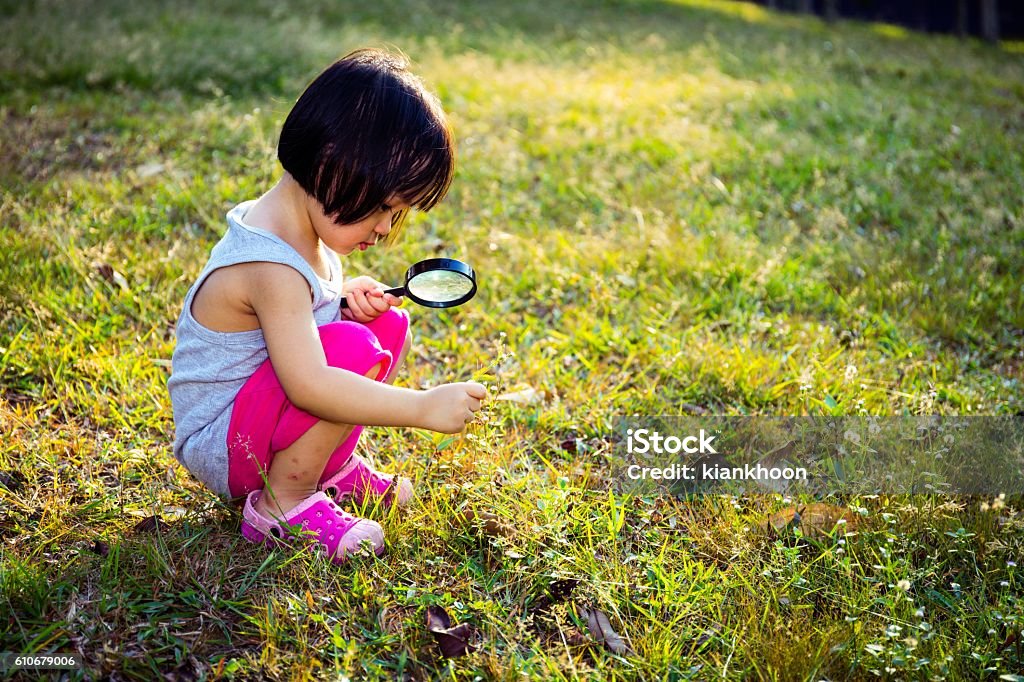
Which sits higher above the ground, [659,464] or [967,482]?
[967,482]

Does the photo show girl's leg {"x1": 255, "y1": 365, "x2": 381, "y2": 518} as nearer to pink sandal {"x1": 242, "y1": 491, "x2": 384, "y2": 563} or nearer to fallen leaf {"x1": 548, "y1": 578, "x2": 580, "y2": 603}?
pink sandal {"x1": 242, "y1": 491, "x2": 384, "y2": 563}

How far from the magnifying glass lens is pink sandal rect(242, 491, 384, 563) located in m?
0.70

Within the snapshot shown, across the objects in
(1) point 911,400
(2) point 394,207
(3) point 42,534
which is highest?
(2) point 394,207

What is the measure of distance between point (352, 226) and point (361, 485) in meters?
0.87

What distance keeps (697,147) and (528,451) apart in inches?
150

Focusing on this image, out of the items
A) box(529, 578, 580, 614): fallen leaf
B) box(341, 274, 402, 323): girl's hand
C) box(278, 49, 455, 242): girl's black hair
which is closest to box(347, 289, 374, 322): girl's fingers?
box(341, 274, 402, 323): girl's hand

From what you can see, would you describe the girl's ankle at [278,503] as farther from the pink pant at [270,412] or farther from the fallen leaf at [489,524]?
the fallen leaf at [489,524]

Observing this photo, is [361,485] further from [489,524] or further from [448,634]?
[448,634]

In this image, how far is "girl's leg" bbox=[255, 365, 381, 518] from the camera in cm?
236

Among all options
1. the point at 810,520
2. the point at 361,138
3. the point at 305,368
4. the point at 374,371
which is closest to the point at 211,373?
the point at 305,368

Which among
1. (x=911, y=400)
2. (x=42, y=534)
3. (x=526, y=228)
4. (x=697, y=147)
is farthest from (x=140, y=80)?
(x=911, y=400)

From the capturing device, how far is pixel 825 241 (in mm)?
4777

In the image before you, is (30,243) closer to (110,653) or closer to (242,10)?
(110,653)

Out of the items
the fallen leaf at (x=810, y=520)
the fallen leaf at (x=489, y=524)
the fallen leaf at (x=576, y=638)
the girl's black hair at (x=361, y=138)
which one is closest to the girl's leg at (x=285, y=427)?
the girl's black hair at (x=361, y=138)
